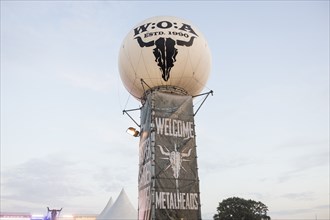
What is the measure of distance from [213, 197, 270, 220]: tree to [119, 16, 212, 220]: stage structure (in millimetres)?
35364

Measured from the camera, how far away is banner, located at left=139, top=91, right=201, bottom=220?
45.3 feet

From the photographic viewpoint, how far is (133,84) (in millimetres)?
16500

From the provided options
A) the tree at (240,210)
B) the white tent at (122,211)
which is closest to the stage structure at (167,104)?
the white tent at (122,211)

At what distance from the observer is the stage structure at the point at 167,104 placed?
46.3ft

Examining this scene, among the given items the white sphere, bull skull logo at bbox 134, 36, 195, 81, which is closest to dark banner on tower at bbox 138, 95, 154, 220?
the white sphere

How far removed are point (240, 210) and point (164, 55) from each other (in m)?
38.7

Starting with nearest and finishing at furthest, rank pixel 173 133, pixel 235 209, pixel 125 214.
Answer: pixel 173 133 → pixel 125 214 → pixel 235 209

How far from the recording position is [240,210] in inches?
1828

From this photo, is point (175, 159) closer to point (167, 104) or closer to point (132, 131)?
point (167, 104)

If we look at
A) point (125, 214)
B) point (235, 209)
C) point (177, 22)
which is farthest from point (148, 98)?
point (235, 209)

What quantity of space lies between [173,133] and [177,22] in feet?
21.0

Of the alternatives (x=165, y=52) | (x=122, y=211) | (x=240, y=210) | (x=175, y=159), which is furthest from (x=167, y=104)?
(x=240, y=210)

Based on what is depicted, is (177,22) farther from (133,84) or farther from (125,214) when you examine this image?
(125,214)

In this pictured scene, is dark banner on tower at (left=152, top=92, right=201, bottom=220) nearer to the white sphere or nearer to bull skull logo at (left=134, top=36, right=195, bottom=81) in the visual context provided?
the white sphere
